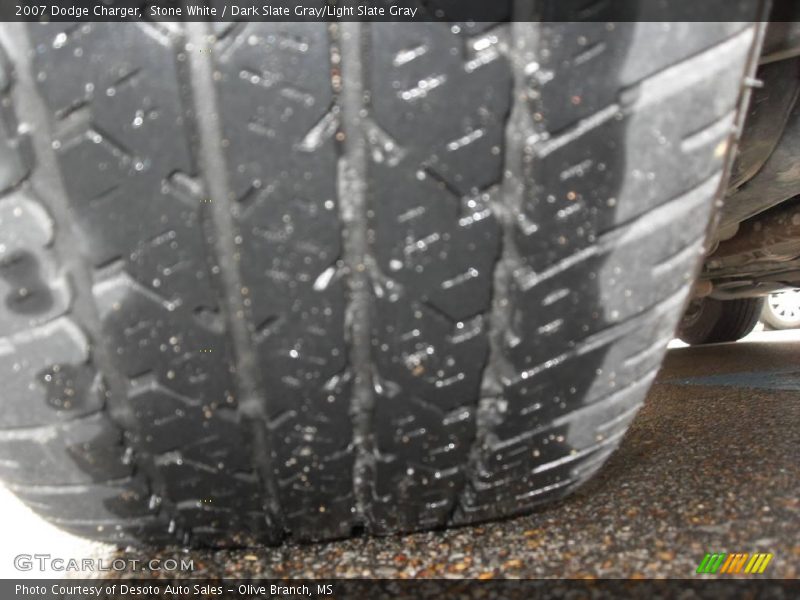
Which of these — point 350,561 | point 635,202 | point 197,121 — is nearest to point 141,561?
point 350,561

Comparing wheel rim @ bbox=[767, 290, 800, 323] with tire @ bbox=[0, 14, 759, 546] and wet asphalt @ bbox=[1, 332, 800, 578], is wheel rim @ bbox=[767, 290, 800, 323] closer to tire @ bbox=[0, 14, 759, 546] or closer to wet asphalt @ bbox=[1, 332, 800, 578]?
wet asphalt @ bbox=[1, 332, 800, 578]

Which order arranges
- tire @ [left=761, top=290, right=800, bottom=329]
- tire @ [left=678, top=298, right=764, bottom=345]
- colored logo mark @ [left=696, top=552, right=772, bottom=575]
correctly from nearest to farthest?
colored logo mark @ [left=696, top=552, right=772, bottom=575]
tire @ [left=678, top=298, right=764, bottom=345]
tire @ [left=761, top=290, right=800, bottom=329]

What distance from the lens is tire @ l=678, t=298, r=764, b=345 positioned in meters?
2.61

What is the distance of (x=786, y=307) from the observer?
4.24 metres

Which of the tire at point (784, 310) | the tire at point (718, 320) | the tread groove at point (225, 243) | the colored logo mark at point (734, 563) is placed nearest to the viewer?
the tread groove at point (225, 243)

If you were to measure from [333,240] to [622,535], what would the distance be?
0.41m

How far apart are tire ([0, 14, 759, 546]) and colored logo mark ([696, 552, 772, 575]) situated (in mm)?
154

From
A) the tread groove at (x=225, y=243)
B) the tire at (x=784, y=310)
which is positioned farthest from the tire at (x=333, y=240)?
the tire at (x=784, y=310)

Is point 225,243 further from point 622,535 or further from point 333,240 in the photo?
point 622,535

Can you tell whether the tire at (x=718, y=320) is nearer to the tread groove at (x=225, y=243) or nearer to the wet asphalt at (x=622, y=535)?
the wet asphalt at (x=622, y=535)

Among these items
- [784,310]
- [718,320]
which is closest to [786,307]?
[784,310]

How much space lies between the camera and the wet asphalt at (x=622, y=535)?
0.52 metres

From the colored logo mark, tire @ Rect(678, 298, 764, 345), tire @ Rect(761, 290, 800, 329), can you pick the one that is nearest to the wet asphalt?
the colored logo mark

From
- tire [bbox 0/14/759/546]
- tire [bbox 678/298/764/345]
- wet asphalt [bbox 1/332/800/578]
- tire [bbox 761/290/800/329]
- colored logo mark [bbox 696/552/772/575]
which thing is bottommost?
colored logo mark [bbox 696/552/772/575]
